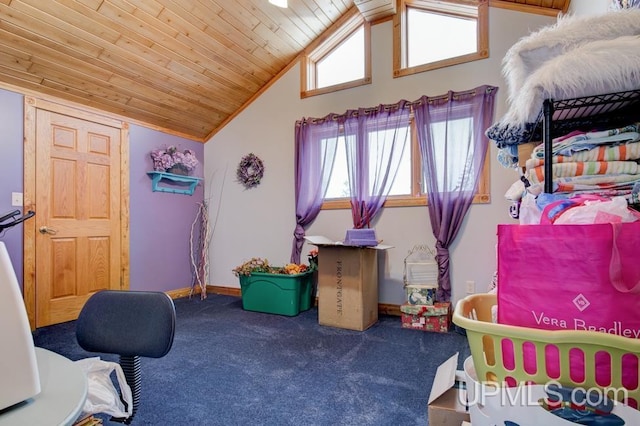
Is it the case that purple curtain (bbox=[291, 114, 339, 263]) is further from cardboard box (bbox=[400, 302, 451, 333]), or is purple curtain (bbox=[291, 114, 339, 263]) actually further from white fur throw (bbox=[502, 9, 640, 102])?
white fur throw (bbox=[502, 9, 640, 102])

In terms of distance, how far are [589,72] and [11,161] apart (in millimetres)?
3863

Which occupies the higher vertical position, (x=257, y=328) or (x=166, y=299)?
(x=166, y=299)

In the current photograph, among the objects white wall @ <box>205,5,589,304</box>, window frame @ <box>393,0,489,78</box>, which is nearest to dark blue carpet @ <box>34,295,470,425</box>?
white wall @ <box>205,5,589,304</box>

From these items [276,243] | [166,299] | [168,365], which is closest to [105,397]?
[166,299]

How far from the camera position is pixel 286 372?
2.07m

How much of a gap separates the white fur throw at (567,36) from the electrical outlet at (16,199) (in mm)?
3688

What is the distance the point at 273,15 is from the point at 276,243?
247cm

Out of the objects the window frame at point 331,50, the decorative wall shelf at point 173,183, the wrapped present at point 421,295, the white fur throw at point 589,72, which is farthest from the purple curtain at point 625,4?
the decorative wall shelf at point 173,183

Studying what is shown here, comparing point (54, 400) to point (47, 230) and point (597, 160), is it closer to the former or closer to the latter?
point (597, 160)

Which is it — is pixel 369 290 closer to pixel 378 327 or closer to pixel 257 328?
pixel 378 327

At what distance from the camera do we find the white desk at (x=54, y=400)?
0.51m

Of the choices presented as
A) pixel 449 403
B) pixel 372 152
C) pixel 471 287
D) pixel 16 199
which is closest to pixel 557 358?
pixel 449 403

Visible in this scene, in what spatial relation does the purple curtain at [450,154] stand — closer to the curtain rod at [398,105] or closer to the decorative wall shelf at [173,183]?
the curtain rod at [398,105]

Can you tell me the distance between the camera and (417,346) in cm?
248
